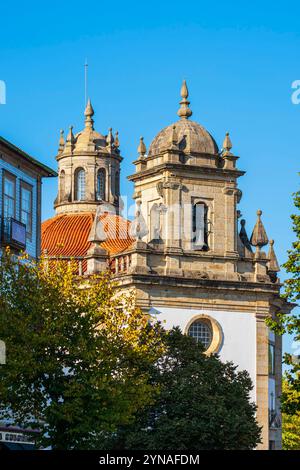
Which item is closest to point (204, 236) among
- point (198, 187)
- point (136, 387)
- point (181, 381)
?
point (198, 187)

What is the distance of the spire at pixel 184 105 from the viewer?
109 metres

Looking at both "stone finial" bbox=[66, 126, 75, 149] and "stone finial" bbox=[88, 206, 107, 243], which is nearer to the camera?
"stone finial" bbox=[88, 206, 107, 243]

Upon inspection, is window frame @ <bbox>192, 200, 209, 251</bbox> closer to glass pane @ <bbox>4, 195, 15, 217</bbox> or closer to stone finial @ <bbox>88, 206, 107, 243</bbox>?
stone finial @ <bbox>88, 206, 107, 243</bbox>

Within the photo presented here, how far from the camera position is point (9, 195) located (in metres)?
76.5

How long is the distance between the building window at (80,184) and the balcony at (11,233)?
56.0 metres

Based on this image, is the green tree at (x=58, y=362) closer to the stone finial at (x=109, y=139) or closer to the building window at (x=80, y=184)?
the building window at (x=80, y=184)

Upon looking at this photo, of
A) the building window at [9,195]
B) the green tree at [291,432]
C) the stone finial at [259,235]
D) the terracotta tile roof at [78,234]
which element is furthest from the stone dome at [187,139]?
the building window at [9,195]

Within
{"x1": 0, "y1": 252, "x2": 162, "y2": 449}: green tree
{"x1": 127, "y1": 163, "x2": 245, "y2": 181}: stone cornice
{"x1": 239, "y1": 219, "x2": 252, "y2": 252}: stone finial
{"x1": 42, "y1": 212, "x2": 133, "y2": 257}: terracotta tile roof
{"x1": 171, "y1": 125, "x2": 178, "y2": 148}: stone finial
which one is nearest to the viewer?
{"x1": 0, "y1": 252, "x2": 162, "y2": 449}: green tree

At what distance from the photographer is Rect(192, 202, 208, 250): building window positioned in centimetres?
10594

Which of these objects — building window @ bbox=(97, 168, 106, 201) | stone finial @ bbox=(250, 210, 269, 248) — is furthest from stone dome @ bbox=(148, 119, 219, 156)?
building window @ bbox=(97, 168, 106, 201)
